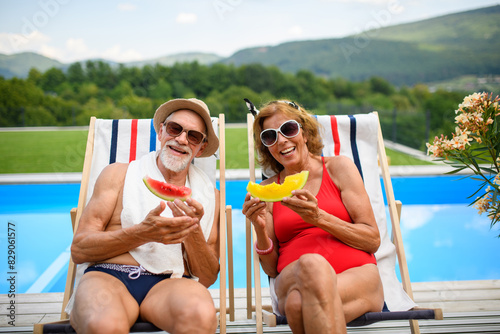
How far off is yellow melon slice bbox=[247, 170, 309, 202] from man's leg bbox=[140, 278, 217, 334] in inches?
26.4

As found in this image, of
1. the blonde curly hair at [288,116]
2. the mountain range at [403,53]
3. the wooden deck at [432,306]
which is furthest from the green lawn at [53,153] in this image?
the mountain range at [403,53]

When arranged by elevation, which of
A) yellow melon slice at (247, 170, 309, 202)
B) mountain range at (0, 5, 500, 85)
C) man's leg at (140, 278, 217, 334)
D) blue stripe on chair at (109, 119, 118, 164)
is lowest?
man's leg at (140, 278, 217, 334)

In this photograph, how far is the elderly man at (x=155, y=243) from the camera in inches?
89.0

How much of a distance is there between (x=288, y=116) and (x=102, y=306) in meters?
1.74

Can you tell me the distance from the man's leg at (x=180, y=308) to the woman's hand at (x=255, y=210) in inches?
20.8

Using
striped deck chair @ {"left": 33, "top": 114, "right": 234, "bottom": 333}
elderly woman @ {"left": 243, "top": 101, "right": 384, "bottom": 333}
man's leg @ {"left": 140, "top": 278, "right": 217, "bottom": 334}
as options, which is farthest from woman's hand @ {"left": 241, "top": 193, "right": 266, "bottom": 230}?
striped deck chair @ {"left": 33, "top": 114, "right": 234, "bottom": 333}

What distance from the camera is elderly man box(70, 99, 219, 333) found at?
226 cm

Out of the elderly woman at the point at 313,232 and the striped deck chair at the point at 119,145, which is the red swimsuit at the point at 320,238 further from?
the striped deck chair at the point at 119,145

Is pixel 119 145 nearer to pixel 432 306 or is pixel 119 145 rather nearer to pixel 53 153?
pixel 432 306

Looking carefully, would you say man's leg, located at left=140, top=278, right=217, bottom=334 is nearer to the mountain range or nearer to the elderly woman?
the elderly woman

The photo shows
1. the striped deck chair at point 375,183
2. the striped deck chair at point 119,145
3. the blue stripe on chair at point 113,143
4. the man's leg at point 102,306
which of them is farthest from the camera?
the blue stripe on chair at point 113,143

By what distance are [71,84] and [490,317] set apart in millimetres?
31728

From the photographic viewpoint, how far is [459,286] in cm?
391

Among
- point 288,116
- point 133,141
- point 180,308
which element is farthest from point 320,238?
point 133,141
